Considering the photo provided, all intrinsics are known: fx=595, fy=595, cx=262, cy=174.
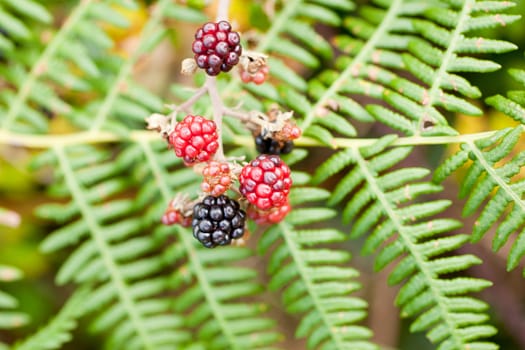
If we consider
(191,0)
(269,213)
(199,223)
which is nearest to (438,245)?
(269,213)

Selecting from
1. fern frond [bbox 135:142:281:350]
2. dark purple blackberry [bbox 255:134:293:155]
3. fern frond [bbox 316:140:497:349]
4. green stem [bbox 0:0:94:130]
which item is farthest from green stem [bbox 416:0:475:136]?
green stem [bbox 0:0:94:130]

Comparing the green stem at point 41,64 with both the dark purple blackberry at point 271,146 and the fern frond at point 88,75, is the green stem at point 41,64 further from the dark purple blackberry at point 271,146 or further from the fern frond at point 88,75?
the dark purple blackberry at point 271,146

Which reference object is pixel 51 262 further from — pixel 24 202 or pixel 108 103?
pixel 108 103

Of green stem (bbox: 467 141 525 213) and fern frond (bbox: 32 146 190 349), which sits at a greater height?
fern frond (bbox: 32 146 190 349)

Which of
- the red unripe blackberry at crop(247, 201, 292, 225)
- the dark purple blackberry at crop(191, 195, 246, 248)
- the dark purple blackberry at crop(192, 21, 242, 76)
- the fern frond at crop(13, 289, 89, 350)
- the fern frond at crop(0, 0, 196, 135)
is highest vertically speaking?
the fern frond at crop(0, 0, 196, 135)

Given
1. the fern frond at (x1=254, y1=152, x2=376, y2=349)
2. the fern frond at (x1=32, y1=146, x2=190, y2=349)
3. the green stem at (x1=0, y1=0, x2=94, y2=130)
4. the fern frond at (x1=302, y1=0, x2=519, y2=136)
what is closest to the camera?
the fern frond at (x1=302, y1=0, x2=519, y2=136)

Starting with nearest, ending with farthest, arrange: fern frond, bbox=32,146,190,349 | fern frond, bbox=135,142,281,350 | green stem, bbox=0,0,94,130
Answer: fern frond, bbox=135,142,281,350 < fern frond, bbox=32,146,190,349 < green stem, bbox=0,0,94,130

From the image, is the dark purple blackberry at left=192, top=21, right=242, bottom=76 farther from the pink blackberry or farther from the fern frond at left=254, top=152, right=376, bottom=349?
the fern frond at left=254, top=152, right=376, bottom=349
